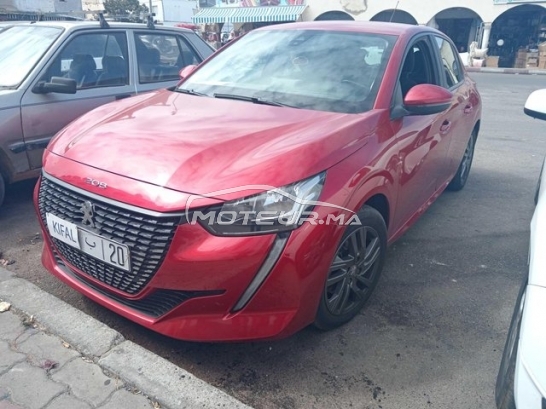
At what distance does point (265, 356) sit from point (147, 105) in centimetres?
175

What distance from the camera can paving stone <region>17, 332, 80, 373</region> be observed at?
2.28m

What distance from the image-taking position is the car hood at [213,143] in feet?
6.73

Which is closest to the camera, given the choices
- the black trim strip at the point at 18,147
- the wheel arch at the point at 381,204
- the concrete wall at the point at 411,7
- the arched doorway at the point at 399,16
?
the wheel arch at the point at 381,204

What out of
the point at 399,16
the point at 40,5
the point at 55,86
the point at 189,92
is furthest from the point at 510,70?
the point at 40,5

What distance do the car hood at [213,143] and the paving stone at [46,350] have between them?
0.97 metres

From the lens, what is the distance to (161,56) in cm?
507

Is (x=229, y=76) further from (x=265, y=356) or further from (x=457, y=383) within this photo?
(x=457, y=383)

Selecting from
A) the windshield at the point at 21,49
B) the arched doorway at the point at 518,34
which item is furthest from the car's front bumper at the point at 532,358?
the arched doorway at the point at 518,34

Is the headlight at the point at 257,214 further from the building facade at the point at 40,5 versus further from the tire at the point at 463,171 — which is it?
the building facade at the point at 40,5

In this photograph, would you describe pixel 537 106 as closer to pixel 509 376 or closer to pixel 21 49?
pixel 509 376

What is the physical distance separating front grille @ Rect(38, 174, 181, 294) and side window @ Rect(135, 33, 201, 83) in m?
2.80

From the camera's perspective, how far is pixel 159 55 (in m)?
5.05

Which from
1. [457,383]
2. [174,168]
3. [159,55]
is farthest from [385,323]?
[159,55]

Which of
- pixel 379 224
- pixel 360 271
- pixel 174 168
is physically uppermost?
pixel 174 168
